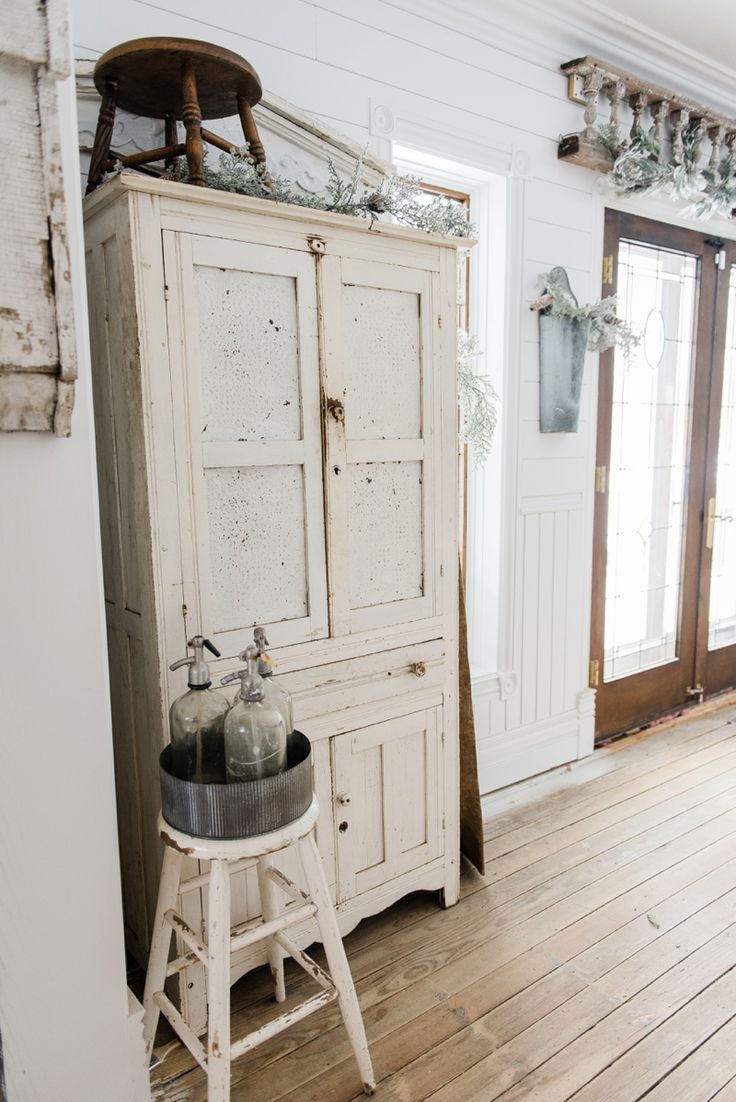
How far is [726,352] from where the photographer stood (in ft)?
12.9

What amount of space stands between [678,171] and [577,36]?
68 centimetres

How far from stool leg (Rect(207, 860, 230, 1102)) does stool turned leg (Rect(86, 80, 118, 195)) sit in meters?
1.60

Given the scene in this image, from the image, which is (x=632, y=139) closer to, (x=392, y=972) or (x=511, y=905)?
(x=511, y=905)

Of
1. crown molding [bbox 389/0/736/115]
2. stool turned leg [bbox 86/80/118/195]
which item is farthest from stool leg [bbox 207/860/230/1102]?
crown molding [bbox 389/0/736/115]

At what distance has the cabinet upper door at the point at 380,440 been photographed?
1.92m

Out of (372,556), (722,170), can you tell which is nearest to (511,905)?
(372,556)

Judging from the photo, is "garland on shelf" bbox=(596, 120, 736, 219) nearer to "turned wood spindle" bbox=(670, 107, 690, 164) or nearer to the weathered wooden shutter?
"turned wood spindle" bbox=(670, 107, 690, 164)

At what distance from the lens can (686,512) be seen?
383 centimetres

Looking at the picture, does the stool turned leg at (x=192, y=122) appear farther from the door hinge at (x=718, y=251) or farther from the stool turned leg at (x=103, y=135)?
the door hinge at (x=718, y=251)

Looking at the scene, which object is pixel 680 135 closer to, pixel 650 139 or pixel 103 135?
pixel 650 139

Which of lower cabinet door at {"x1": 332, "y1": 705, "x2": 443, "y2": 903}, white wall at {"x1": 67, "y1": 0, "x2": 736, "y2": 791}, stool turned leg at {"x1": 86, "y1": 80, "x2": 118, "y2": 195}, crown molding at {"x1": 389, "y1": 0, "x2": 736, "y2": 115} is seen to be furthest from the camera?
crown molding at {"x1": 389, "y1": 0, "x2": 736, "y2": 115}

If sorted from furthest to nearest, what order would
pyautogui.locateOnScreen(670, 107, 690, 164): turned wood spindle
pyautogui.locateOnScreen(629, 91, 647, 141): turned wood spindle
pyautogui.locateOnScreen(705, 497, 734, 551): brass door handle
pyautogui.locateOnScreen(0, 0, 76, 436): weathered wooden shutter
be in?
pyautogui.locateOnScreen(705, 497, 734, 551): brass door handle → pyautogui.locateOnScreen(670, 107, 690, 164): turned wood spindle → pyautogui.locateOnScreen(629, 91, 647, 141): turned wood spindle → pyautogui.locateOnScreen(0, 0, 76, 436): weathered wooden shutter

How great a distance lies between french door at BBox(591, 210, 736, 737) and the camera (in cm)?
342

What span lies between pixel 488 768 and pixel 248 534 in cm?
172
